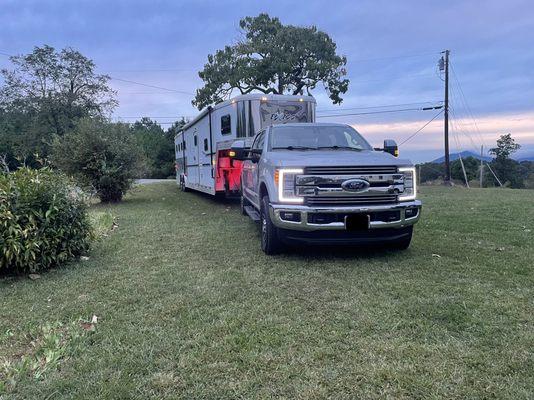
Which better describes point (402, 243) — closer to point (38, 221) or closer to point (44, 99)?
point (38, 221)

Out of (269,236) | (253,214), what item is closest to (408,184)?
(269,236)

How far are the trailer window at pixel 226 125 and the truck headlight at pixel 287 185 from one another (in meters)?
5.55

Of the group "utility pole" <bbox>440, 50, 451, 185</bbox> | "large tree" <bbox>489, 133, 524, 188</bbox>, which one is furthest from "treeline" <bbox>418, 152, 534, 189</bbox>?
"utility pole" <bbox>440, 50, 451, 185</bbox>

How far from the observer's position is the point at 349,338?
309 cm

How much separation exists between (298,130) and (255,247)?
1.97 meters

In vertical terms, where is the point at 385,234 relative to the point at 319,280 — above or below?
above

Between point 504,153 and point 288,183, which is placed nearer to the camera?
point 288,183

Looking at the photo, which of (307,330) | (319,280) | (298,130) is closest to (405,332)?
(307,330)

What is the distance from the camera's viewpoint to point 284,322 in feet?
11.1

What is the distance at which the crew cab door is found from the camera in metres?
6.53

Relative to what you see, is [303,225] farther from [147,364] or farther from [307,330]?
[147,364]

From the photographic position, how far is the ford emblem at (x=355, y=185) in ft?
15.9

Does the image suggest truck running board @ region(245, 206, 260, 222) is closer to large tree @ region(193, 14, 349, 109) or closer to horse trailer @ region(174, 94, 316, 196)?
horse trailer @ region(174, 94, 316, 196)

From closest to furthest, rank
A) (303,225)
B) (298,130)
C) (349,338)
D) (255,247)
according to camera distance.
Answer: (349,338)
(303,225)
(255,247)
(298,130)
